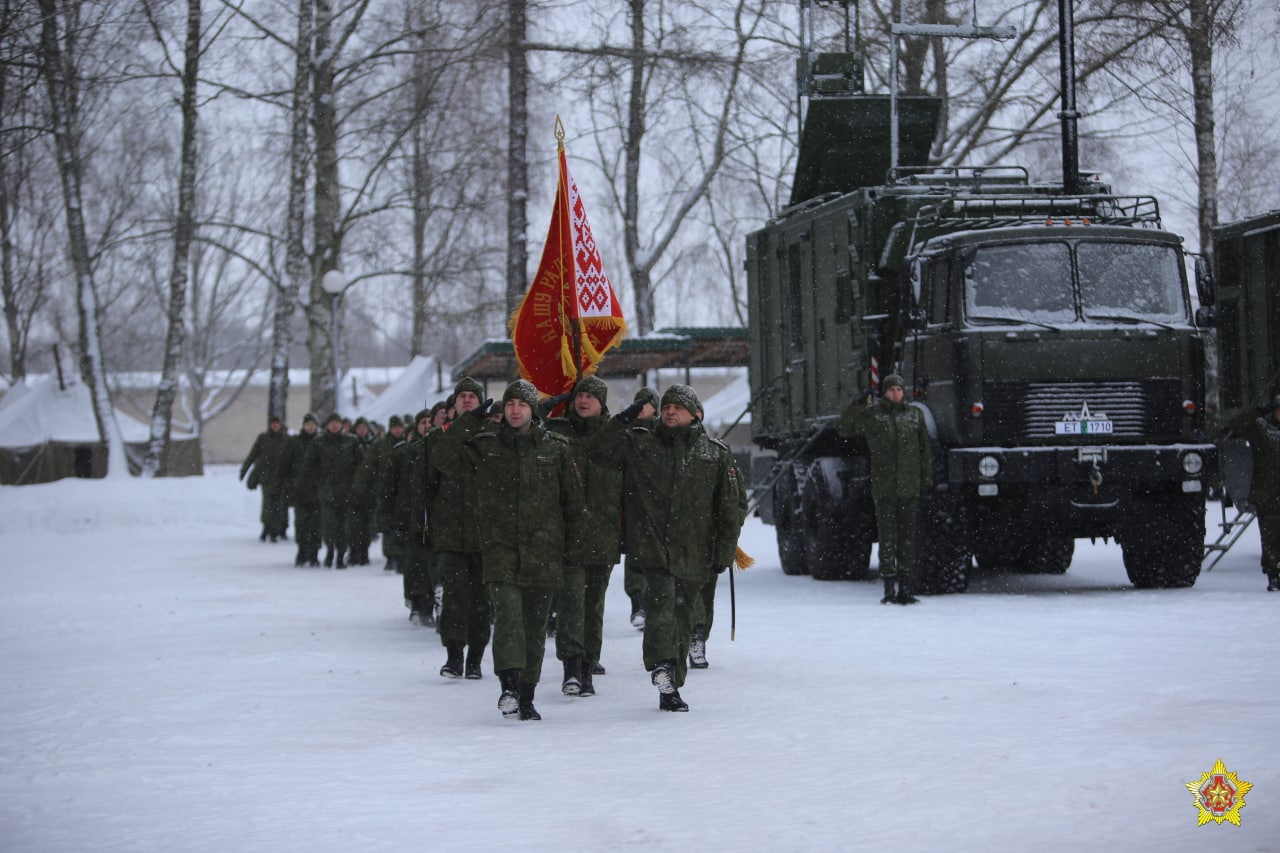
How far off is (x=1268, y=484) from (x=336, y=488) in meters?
11.6

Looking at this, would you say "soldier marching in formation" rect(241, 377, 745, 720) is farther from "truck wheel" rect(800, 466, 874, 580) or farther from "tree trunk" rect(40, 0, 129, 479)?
"tree trunk" rect(40, 0, 129, 479)

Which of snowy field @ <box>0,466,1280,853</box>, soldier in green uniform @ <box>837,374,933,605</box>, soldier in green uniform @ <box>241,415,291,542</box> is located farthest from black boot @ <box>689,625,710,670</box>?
soldier in green uniform @ <box>241,415,291,542</box>

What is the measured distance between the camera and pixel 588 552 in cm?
955

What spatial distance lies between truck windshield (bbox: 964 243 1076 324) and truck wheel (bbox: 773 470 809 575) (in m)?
3.96

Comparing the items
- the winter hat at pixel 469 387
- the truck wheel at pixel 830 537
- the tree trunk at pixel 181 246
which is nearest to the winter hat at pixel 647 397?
the winter hat at pixel 469 387

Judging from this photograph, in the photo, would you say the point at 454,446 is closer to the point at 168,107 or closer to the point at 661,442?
the point at 661,442

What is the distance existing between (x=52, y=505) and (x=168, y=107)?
7639 millimetres

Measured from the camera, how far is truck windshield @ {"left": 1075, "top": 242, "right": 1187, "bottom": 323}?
50.0 feet

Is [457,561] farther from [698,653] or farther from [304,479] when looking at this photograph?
[304,479]

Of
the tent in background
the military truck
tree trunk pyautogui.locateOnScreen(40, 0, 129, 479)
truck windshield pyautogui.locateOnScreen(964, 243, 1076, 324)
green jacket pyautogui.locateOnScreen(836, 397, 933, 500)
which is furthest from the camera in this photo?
the tent in background

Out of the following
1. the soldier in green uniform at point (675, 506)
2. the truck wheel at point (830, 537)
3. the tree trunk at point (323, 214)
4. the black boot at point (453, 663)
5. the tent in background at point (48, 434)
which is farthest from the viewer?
the tent in background at point (48, 434)

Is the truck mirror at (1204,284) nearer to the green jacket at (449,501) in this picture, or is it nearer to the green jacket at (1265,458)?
the green jacket at (1265,458)

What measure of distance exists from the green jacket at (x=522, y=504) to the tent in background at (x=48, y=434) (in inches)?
1385

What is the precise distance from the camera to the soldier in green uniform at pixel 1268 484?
15.3m
